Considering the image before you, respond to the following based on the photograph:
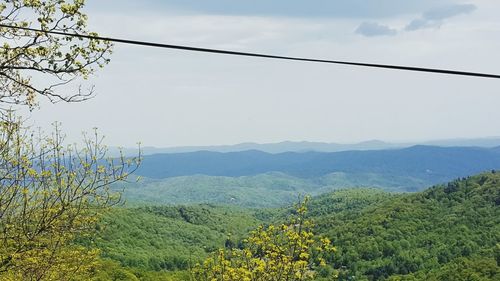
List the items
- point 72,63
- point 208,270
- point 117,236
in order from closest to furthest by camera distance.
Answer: point 72,63, point 208,270, point 117,236

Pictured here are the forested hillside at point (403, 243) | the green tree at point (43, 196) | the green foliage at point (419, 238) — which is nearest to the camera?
the green tree at point (43, 196)

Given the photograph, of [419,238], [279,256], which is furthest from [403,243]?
[279,256]

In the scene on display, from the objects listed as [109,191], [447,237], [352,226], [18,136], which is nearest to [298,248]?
[109,191]

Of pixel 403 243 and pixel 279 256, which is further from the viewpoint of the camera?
pixel 403 243

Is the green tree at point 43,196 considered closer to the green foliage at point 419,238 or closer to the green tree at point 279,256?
the green tree at point 279,256

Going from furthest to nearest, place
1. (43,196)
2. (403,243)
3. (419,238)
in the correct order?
(419,238) < (403,243) < (43,196)

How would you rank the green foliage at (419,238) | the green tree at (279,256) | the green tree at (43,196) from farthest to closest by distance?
the green foliage at (419,238) < the green tree at (279,256) < the green tree at (43,196)

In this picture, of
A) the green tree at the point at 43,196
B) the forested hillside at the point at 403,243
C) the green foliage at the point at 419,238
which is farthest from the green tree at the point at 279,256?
the green foliage at the point at 419,238

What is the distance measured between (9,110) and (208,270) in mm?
10673

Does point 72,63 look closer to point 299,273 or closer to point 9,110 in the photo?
point 9,110

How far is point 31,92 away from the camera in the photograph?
11289 millimetres

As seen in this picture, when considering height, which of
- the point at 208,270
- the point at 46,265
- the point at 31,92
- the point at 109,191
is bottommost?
the point at 208,270

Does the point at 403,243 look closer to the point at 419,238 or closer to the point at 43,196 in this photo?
the point at 419,238

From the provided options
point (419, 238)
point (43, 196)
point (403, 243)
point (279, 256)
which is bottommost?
point (403, 243)
